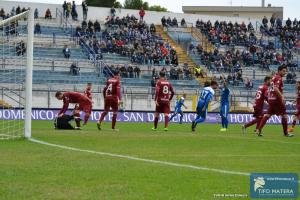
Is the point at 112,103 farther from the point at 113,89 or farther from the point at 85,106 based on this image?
the point at 85,106

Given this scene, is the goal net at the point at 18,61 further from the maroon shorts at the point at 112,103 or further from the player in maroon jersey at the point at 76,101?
the maroon shorts at the point at 112,103

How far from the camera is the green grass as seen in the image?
8.40 m

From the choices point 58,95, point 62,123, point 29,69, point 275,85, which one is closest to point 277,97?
point 275,85

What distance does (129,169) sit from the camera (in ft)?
35.7

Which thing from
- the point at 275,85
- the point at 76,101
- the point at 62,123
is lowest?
the point at 62,123

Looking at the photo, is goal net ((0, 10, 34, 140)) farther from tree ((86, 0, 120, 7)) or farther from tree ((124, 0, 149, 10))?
tree ((124, 0, 149, 10))

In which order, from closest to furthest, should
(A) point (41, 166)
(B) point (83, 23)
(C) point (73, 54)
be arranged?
(A) point (41, 166) → (C) point (73, 54) → (B) point (83, 23)

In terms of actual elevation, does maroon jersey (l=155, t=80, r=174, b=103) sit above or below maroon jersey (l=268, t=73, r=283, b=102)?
below

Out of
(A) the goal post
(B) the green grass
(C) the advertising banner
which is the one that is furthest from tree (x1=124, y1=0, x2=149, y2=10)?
(B) the green grass

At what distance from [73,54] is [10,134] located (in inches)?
1298

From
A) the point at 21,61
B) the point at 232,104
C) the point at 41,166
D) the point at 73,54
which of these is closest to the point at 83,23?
the point at 73,54

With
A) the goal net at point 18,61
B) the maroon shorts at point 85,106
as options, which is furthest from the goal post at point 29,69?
the maroon shorts at point 85,106

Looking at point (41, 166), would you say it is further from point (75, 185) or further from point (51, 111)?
point (51, 111)

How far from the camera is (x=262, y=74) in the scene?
58.3 metres
